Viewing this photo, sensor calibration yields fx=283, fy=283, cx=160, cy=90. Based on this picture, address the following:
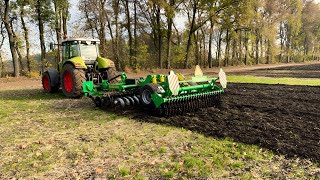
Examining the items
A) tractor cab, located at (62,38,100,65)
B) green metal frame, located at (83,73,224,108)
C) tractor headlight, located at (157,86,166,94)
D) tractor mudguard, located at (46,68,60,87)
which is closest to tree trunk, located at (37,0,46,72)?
tractor mudguard, located at (46,68,60,87)

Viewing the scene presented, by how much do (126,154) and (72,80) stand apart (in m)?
5.91

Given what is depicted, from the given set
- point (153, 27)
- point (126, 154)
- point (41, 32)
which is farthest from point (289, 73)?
point (41, 32)

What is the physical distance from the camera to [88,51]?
36.7 feet

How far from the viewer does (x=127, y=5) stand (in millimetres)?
27703

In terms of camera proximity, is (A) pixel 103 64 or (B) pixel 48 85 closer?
(A) pixel 103 64

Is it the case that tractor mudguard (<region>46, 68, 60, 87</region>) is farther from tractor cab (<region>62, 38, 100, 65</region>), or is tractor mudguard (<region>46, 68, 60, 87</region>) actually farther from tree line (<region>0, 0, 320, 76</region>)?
tree line (<region>0, 0, 320, 76</region>)

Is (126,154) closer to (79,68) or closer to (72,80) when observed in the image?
(72,80)

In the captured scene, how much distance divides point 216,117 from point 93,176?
3.92 m

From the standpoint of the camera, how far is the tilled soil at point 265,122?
4.97 metres

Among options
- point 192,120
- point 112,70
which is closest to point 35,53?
point 112,70

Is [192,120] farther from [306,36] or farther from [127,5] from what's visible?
[306,36]

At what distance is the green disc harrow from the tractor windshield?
85.4 inches

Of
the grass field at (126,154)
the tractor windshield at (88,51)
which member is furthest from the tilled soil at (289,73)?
the grass field at (126,154)

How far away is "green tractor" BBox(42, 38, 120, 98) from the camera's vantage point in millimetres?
10016
